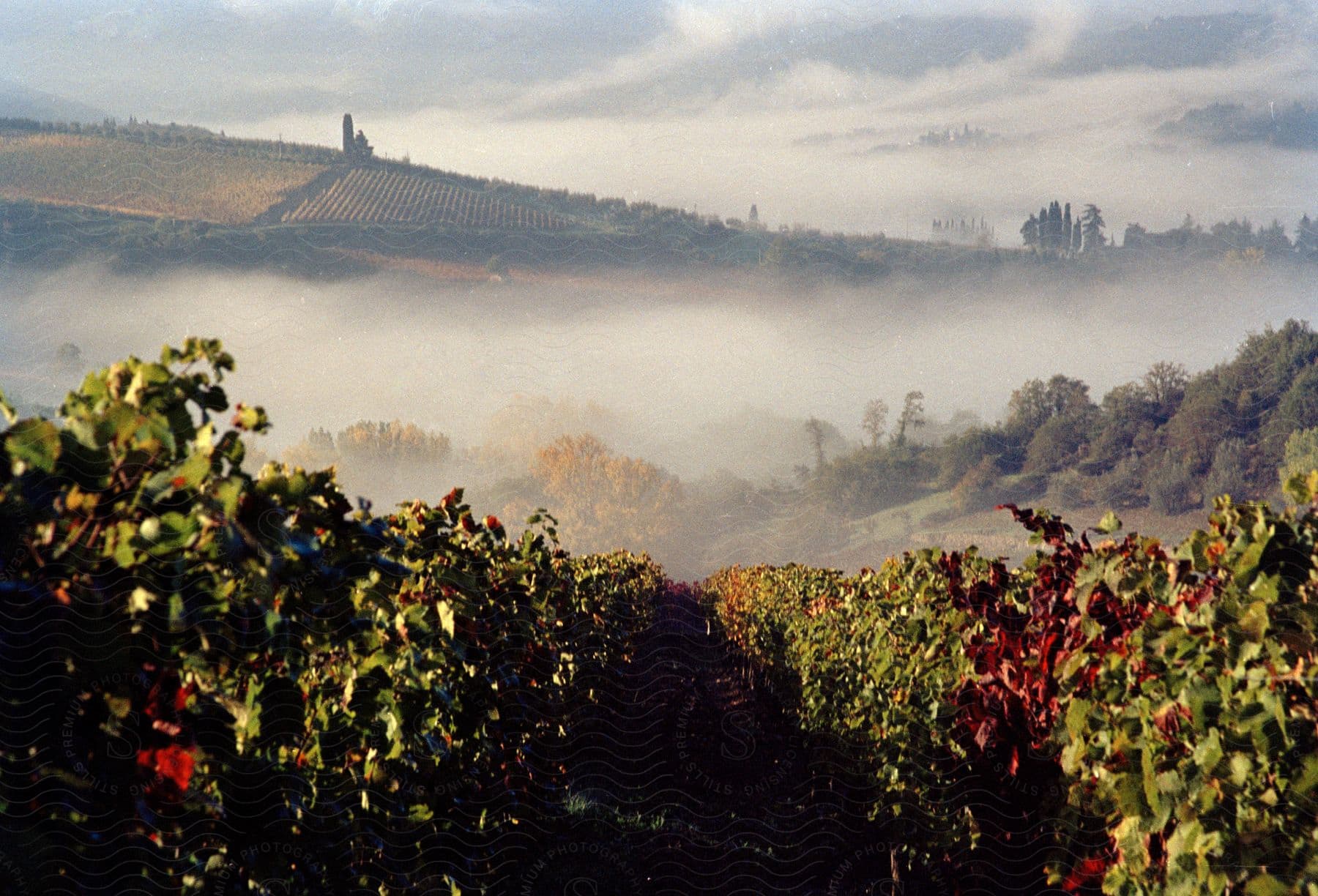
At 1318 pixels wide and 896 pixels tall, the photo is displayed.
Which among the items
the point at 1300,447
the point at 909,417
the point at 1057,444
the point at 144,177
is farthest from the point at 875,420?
the point at 144,177

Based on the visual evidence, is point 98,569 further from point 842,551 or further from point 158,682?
point 842,551

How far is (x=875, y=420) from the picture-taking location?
19012 cm

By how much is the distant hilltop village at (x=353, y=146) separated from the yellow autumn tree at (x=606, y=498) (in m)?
70.0

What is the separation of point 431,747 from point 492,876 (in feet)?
5.42

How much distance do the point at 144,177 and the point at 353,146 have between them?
3517 cm

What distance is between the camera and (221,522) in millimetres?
2537

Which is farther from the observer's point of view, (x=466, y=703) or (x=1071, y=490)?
(x=1071, y=490)

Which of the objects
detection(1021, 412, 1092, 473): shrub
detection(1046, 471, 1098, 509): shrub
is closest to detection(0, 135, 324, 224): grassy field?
detection(1021, 412, 1092, 473): shrub

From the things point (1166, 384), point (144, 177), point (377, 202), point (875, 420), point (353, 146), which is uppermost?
point (353, 146)

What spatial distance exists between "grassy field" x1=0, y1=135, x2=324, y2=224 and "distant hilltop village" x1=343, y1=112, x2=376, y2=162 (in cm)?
824

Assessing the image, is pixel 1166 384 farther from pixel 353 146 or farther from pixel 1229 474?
pixel 353 146

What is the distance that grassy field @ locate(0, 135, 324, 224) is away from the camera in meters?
177

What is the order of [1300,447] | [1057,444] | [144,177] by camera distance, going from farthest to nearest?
[144,177] < [1057,444] < [1300,447]

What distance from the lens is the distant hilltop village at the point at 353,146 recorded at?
19212 cm
